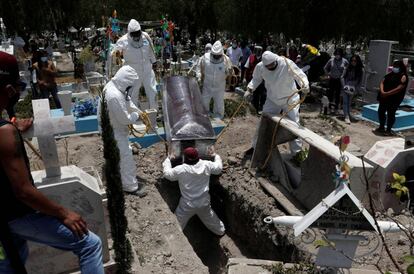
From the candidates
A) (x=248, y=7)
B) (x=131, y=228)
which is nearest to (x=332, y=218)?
(x=131, y=228)

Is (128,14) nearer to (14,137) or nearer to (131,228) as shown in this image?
(131,228)

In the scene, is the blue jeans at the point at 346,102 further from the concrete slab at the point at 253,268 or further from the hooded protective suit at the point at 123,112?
the concrete slab at the point at 253,268

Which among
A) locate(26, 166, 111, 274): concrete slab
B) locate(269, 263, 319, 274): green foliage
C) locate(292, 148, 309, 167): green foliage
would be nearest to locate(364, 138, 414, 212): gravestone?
locate(292, 148, 309, 167): green foliage

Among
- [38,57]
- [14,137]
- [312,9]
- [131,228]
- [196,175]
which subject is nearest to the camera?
[14,137]

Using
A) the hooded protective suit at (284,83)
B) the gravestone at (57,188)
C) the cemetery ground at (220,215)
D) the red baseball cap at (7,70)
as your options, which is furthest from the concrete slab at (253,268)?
the hooded protective suit at (284,83)

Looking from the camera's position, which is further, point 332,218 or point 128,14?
point 128,14

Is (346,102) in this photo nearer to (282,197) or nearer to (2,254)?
(282,197)

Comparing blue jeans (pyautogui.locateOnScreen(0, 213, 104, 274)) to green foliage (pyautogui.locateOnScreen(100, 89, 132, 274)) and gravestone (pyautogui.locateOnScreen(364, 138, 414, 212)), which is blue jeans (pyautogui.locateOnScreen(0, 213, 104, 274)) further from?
gravestone (pyautogui.locateOnScreen(364, 138, 414, 212))

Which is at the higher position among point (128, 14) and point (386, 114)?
point (128, 14)

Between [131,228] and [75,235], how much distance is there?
273 cm

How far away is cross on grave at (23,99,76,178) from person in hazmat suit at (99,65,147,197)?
2351 millimetres

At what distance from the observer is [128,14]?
99.6ft

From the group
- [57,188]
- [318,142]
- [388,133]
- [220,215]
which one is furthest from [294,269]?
[388,133]

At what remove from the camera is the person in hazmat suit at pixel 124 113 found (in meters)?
5.50
